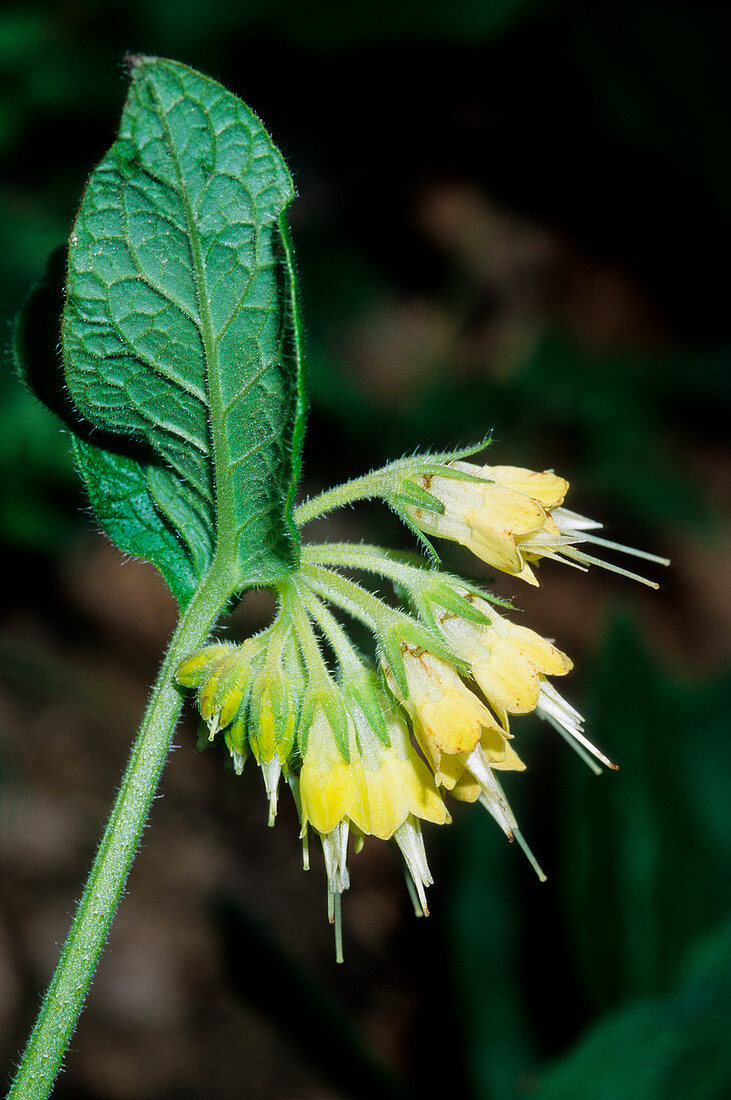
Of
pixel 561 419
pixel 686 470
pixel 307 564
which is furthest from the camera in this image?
pixel 686 470

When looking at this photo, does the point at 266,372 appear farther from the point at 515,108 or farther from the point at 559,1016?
the point at 515,108

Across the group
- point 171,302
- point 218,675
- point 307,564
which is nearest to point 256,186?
point 171,302

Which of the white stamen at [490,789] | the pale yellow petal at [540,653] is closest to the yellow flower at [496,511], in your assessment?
the pale yellow petal at [540,653]

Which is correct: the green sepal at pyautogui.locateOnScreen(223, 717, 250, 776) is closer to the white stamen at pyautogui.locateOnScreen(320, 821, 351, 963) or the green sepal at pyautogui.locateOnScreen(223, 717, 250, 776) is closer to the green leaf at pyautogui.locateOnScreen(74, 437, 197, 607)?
the white stamen at pyautogui.locateOnScreen(320, 821, 351, 963)

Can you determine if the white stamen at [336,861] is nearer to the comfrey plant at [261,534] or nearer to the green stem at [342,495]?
the comfrey plant at [261,534]

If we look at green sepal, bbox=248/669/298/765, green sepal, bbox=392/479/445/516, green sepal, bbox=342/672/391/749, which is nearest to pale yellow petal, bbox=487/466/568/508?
green sepal, bbox=392/479/445/516

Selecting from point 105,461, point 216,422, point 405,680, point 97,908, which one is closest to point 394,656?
point 405,680

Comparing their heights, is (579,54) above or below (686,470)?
above

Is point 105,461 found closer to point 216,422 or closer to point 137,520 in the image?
point 137,520
